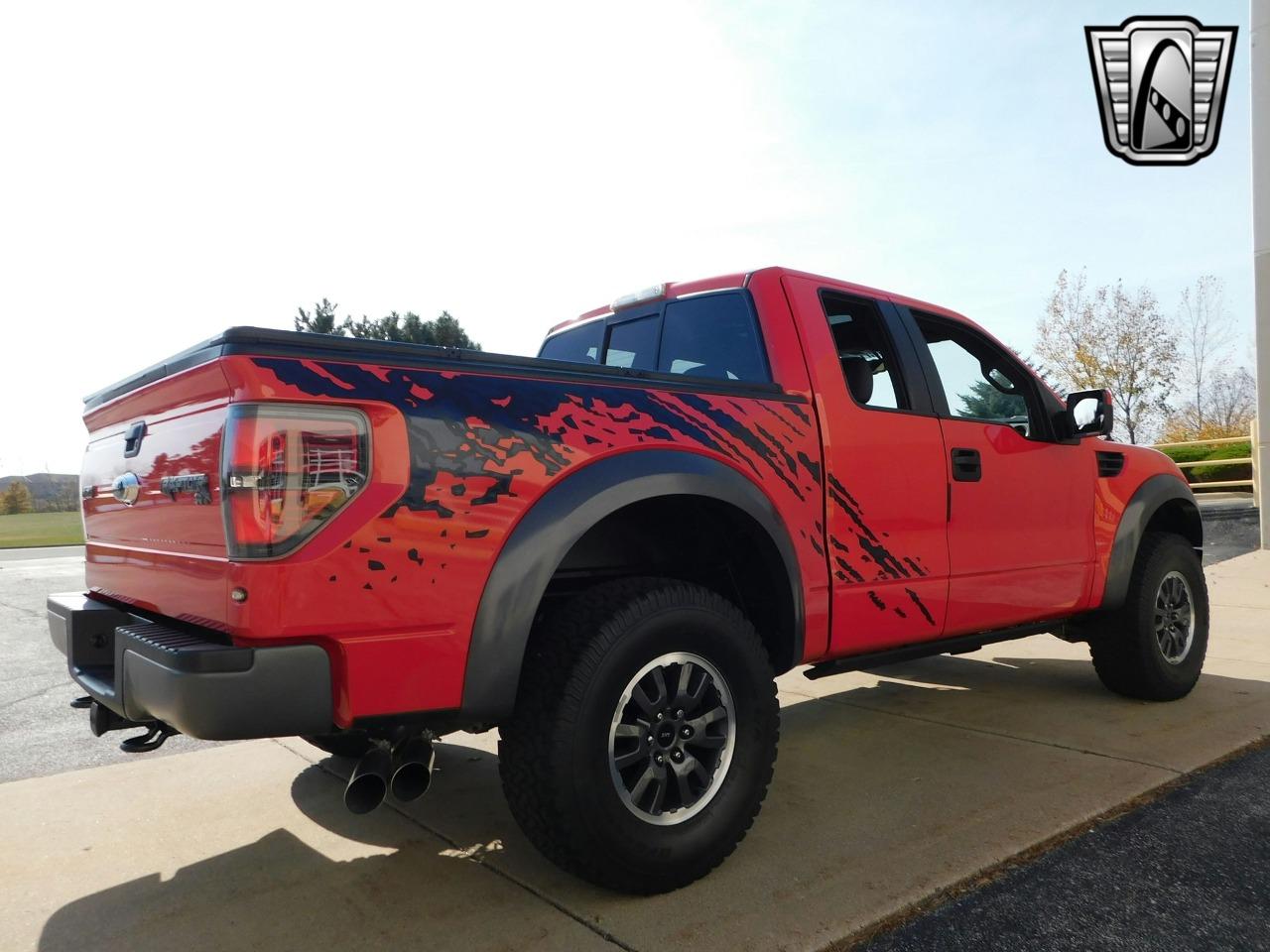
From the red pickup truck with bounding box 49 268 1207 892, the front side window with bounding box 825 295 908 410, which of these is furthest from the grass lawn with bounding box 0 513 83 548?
the front side window with bounding box 825 295 908 410

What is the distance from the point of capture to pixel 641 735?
2500mm

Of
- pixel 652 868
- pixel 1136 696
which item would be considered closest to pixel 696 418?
pixel 652 868

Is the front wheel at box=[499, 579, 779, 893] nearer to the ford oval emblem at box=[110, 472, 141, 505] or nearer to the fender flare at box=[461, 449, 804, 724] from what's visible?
the fender flare at box=[461, 449, 804, 724]

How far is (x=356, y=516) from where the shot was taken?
2.05m

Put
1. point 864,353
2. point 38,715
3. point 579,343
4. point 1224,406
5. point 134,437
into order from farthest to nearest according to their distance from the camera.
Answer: point 1224,406 < point 38,715 < point 579,343 < point 864,353 < point 134,437

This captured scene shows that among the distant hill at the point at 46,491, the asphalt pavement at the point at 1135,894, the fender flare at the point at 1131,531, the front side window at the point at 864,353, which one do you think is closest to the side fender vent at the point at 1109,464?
the fender flare at the point at 1131,531

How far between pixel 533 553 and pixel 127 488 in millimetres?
1308

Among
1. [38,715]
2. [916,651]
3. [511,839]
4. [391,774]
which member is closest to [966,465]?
[916,651]

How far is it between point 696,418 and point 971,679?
3.59 meters

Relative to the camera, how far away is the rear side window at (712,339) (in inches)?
131

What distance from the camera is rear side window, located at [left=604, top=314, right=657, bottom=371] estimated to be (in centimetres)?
381

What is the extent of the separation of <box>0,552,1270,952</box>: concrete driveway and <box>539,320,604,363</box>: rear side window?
189 cm

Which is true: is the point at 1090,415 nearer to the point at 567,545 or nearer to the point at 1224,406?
the point at 567,545

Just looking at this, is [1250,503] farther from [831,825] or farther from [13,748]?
[13,748]
